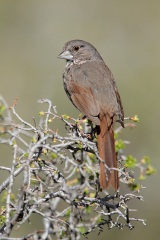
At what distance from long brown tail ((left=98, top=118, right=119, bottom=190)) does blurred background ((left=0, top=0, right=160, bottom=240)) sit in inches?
132

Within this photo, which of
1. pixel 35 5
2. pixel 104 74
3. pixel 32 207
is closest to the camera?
pixel 32 207

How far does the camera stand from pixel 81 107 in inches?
217

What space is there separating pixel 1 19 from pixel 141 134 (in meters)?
4.55

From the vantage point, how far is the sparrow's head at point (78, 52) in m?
6.48

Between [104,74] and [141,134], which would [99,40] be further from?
[104,74]

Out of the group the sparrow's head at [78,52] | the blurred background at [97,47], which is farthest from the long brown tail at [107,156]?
the blurred background at [97,47]

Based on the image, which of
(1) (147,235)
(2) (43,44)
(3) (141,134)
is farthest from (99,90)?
(2) (43,44)

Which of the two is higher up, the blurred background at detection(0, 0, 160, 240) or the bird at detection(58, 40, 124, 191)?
the blurred background at detection(0, 0, 160, 240)

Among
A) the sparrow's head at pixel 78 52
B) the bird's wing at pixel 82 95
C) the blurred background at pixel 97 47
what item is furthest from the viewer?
the blurred background at pixel 97 47

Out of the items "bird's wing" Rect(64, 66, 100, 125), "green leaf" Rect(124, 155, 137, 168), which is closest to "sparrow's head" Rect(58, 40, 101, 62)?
"bird's wing" Rect(64, 66, 100, 125)

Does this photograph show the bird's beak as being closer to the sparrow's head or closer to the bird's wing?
the sparrow's head

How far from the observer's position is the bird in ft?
15.8

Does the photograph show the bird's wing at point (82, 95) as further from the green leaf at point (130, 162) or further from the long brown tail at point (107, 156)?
the green leaf at point (130, 162)

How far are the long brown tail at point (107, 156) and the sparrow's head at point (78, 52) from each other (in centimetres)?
142
